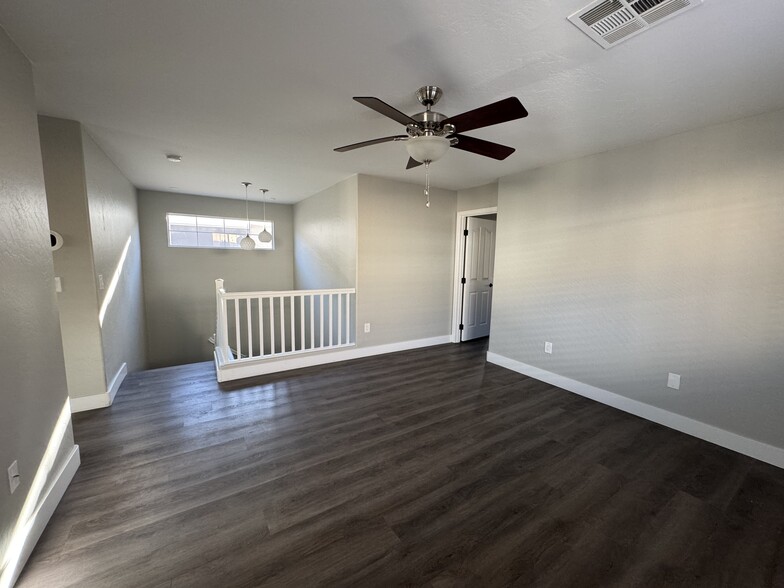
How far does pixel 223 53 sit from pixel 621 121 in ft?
8.96

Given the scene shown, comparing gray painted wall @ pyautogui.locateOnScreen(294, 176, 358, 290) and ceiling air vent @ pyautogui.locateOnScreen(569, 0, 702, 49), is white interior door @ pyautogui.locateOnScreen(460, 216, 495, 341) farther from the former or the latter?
ceiling air vent @ pyautogui.locateOnScreen(569, 0, 702, 49)

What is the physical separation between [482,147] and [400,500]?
2286mm

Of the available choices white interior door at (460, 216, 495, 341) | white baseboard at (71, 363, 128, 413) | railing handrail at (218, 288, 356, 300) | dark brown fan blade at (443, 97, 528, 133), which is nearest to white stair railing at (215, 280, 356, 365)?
railing handrail at (218, 288, 356, 300)

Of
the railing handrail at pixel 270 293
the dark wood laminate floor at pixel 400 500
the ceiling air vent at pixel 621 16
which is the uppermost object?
the ceiling air vent at pixel 621 16

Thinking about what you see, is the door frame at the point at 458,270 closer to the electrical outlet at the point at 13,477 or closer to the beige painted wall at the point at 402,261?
the beige painted wall at the point at 402,261

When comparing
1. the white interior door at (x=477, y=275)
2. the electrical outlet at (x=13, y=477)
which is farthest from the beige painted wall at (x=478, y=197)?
the electrical outlet at (x=13, y=477)

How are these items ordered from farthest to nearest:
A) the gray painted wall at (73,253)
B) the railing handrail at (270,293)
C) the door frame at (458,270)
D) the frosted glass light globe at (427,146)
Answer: the door frame at (458,270), the railing handrail at (270,293), the gray painted wall at (73,253), the frosted glass light globe at (427,146)

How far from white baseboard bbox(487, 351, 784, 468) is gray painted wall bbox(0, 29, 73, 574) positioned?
13.5ft

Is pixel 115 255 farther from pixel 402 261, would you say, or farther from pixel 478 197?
pixel 478 197

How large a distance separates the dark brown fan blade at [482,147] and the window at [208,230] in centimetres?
544

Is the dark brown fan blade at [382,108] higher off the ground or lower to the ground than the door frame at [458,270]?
higher

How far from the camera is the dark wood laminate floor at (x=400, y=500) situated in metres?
1.42

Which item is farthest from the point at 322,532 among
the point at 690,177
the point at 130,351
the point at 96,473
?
the point at 130,351

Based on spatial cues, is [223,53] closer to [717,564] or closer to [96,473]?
[96,473]
